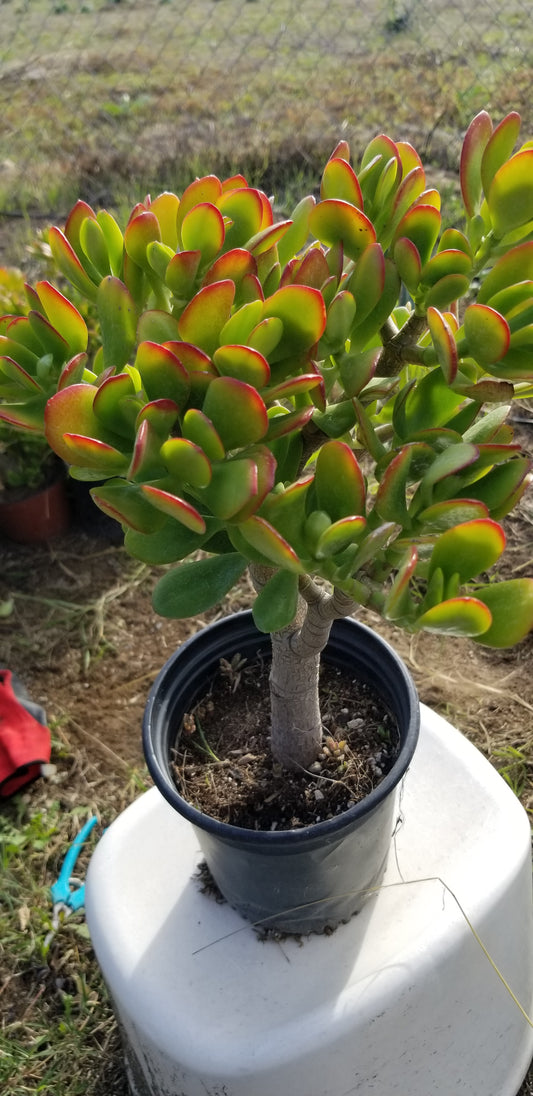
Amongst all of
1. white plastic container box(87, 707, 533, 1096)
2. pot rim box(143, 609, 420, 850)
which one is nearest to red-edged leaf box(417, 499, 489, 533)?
pot rim box(143, 609, 420, 850)

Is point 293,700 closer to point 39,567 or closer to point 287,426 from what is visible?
point 287,426

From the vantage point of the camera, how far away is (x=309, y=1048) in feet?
2.65

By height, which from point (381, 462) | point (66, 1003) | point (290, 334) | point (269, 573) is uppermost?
point (290, 334)

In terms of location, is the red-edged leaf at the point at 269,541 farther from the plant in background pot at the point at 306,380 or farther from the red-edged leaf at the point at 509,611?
the red-edged leaf at the point at 509,611

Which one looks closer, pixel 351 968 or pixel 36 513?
pixel 351 968

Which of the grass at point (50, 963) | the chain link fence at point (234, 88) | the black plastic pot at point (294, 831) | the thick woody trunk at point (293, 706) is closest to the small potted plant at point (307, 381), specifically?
the thick woody trunk at point (293, 706)

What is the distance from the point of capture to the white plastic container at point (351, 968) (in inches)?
32.4

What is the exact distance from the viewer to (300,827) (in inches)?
33.1

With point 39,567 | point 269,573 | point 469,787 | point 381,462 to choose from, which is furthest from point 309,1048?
point 39,567

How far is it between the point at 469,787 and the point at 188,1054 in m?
0.43

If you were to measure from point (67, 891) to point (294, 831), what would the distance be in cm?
71

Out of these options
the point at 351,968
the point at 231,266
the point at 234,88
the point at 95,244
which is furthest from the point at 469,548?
the point at 234,88

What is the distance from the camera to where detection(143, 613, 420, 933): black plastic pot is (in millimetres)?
764

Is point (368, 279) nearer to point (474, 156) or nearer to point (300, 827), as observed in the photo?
point (474, 156)
